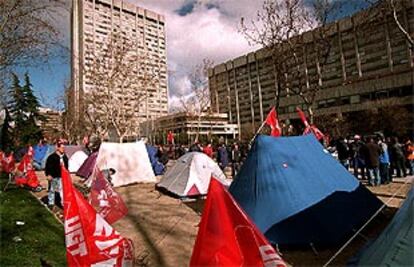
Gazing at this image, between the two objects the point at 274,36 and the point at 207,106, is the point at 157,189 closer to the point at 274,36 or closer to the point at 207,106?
the point at 274,36

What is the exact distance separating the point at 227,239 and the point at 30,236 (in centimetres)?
551

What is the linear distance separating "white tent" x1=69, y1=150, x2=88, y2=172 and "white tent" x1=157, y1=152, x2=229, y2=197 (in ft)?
38.8

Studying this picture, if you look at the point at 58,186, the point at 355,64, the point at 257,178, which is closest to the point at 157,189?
the point at 58,186

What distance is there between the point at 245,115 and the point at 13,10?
79278 millimetres

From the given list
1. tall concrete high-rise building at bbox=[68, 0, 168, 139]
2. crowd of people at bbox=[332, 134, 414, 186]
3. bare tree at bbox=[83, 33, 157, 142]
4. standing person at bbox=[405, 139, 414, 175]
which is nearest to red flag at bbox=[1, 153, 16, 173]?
tall concrete high-rise building at bbox=[68, 0, 168, 139]

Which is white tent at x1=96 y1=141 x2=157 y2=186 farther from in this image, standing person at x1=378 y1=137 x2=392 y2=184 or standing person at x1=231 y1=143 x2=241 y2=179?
standing person at x1=378 y1=137 x2=392 y2=184

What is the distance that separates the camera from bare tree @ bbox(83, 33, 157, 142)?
2527 centimetres

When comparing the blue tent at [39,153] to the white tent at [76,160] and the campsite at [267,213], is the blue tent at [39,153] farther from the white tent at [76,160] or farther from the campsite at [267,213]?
the campsite at [267,213]

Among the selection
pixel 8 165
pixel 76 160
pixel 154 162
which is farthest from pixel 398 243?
pixel 76 160

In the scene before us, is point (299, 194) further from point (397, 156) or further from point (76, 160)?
point (76, 160)

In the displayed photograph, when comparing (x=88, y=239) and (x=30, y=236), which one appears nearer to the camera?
(x=88, y=239)

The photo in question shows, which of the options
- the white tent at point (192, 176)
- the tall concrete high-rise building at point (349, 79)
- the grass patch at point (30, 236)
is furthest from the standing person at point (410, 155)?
the tall concrete high-rise building at point (349, 79)

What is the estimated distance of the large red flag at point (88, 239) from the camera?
147 inches

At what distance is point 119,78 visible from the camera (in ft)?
83.4
